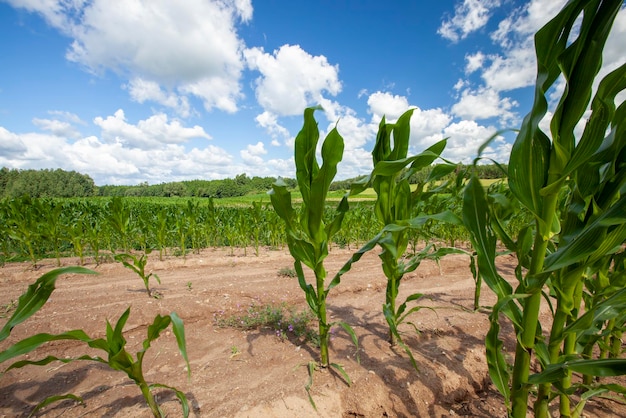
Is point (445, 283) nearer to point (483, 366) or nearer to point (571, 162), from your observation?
point (483, 366)

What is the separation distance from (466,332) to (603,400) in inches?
42.5

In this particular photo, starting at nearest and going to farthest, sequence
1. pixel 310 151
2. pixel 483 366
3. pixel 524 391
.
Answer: pixel 524 391
pixel 310 151
pixel 483 366

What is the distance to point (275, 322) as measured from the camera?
10.2 ft

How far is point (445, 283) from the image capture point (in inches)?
189

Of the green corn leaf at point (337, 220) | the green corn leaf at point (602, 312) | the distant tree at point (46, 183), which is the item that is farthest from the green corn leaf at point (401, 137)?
the distant tree at point (46, 183)

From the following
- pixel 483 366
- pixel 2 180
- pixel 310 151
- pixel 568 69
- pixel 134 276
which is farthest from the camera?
pixel 2 180

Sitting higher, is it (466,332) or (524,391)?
(524,391)

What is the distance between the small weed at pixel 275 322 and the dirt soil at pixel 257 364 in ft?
0.26

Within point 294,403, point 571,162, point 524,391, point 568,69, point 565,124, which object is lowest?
point 294,403

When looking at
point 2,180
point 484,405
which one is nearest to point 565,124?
point 484,405

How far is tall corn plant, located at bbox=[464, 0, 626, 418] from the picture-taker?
1023mm

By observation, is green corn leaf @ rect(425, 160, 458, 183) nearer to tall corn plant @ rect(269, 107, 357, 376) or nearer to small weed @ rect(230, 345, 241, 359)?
tall corn plant @ rect(269, 107, 357, 376)

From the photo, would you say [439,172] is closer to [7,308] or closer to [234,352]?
[234,352]

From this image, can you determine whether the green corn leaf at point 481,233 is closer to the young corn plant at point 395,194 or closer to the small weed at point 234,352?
the young corn plant at point 395,194
